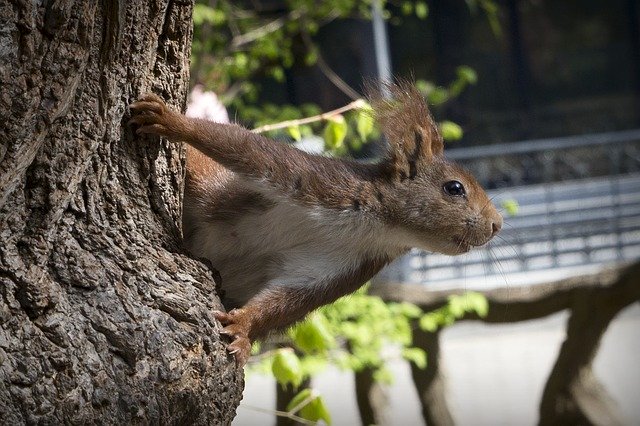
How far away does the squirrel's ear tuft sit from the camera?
2.18m

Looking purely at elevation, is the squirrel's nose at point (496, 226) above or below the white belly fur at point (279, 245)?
above

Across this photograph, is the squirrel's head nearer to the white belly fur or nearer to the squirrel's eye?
the squirrel's eye

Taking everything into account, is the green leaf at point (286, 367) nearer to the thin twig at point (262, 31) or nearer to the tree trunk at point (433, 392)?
the thin twig at point (262, 31)

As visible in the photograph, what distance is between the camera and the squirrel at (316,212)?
194cm

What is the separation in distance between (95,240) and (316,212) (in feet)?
1.90

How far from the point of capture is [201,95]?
142 inches

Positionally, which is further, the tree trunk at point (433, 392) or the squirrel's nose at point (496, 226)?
the tree trunk at point (433, 392)

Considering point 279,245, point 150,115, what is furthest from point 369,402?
point 150,115

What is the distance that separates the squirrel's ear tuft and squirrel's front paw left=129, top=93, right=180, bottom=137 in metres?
0.67

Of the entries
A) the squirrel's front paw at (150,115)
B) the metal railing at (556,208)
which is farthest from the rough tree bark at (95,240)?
the metal railing at (556,208)

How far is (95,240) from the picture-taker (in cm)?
155

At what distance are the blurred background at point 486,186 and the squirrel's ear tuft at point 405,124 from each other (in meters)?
0.20

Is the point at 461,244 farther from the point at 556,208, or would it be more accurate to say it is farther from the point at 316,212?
the point at 556,208

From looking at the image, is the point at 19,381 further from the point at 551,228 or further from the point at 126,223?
the point at 551,228
